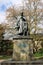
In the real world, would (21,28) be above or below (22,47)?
above

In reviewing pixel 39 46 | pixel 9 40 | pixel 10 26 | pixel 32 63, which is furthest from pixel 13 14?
pixel 32 63

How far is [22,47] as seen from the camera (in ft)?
41.6

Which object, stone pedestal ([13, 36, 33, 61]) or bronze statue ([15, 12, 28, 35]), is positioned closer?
stone pedestal ([13, 36, 33, 61])

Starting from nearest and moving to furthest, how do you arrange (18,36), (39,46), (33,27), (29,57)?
(18,36) → (29,57) → (33,27) → (39,46)

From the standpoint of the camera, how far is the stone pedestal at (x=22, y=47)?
12.2m

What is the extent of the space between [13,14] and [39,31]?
20.6 ft

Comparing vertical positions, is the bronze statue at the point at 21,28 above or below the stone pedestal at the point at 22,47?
above

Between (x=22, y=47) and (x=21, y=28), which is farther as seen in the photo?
(x=22, y=47)

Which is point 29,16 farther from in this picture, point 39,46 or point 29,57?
point 29,57

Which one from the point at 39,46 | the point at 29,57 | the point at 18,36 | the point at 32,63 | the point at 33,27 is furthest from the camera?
the point at 39,46

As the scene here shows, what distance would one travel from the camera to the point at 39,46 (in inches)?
1288

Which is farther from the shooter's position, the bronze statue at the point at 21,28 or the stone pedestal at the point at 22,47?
the bronze statue at the point at 21,28

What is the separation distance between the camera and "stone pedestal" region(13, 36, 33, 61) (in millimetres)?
12211

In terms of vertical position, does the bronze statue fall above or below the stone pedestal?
above
